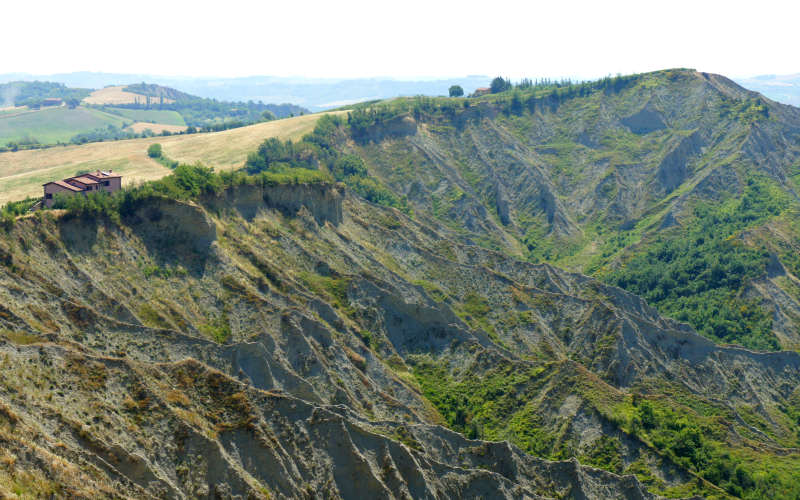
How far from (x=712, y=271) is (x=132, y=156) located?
136 metres

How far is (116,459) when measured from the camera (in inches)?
1553

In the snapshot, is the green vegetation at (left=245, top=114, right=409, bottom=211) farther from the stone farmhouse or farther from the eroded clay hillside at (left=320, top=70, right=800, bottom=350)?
the stone farmhouse

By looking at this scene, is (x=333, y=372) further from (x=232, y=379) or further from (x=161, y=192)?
(x=161, y=192)

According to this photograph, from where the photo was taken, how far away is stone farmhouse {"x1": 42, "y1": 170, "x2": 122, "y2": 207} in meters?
74.6

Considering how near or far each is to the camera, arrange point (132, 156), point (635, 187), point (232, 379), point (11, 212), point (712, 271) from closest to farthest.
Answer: point (232, 379), point (11, 212), point (712, 271), point (132, 156), point (635, 187)

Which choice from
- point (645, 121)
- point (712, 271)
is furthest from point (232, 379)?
point (645, 121)

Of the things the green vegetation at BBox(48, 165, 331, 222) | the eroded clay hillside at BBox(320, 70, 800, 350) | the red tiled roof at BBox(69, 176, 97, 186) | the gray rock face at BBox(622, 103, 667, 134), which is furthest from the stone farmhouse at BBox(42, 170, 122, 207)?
the gray rock face at BBox(622, 103, 667, 134)

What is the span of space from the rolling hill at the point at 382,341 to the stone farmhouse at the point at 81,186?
17.9 ft

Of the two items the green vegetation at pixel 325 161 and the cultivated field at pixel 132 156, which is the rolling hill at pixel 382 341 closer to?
the green vegetation at pixel 325 161

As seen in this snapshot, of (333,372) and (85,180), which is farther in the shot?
(85,180)

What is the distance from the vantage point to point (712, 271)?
125 meters

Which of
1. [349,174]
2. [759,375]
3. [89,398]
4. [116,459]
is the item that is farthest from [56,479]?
[349,174]

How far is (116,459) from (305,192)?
219 feet

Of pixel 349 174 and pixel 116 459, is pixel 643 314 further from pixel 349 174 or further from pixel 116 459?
pixel 116 459
